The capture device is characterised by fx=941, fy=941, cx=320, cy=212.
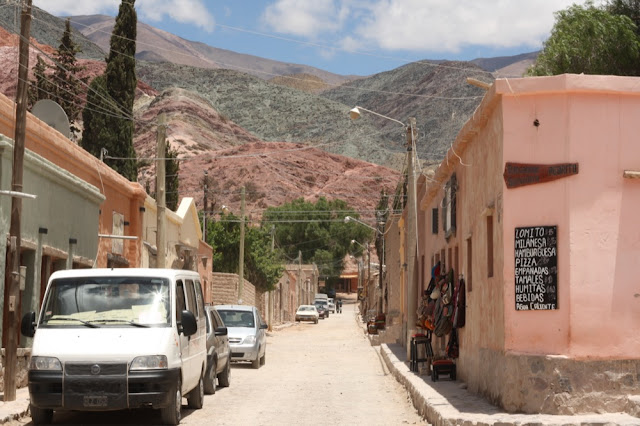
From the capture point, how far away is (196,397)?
51.4 feet

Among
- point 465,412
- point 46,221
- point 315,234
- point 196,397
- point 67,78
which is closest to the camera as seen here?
point 465,412

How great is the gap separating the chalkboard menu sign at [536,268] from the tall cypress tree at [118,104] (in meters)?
38.0

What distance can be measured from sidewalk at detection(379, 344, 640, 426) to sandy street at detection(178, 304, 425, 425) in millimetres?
347

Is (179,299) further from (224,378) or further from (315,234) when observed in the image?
(315,234)

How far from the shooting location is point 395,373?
2328 centimetres

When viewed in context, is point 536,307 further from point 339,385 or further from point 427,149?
point 427,149

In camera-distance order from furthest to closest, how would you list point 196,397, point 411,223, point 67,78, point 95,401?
point 67,78 → point 411,223 → point 196,397 → point 95,401

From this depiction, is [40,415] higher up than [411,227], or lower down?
lower down

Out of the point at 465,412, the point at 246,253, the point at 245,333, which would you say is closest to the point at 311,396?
the point at 465,412

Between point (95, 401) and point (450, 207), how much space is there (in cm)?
1073

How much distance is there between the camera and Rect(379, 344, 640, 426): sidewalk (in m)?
11.5

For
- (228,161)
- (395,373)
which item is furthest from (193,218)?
(228,161)

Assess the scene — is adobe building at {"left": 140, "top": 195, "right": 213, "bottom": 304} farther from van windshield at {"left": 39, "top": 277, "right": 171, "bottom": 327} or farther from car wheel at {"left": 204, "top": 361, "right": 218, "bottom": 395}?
van windshield at {"left": 39, "top": 277, "right": 171, "bottom": 327}

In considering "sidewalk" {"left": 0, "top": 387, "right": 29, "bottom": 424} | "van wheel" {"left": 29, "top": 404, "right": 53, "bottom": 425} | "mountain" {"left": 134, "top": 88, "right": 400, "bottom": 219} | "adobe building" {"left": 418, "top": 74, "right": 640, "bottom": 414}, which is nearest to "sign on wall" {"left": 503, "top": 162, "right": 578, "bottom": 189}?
"adobe building" {"left": 418, "top": 74, "right": 640, "bottom": 414}
